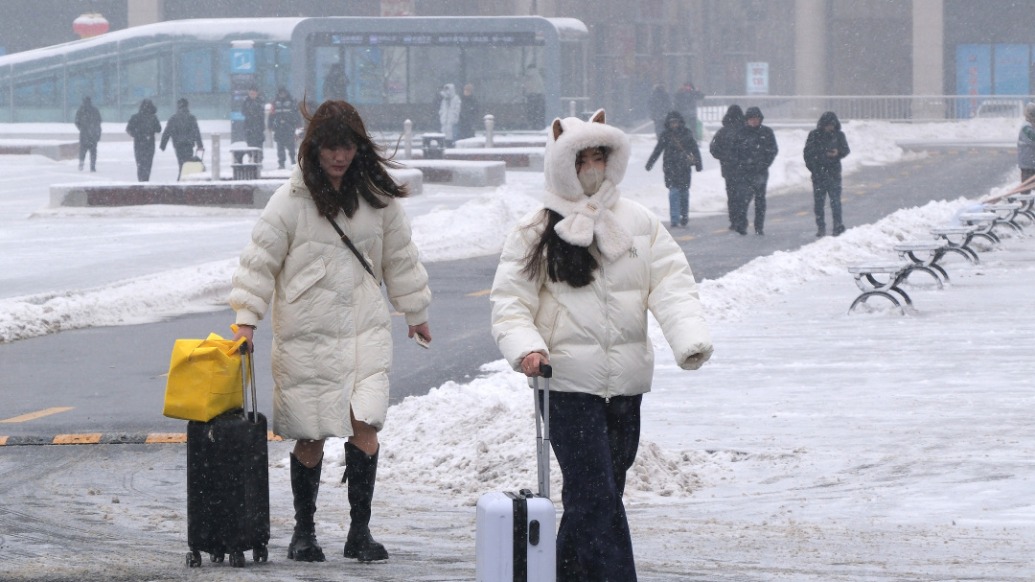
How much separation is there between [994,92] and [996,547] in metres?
59.4

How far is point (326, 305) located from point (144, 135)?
24.7 metres

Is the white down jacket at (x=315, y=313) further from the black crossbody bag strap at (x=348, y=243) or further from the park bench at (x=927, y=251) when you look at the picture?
the park bench at (x=927, y=251)

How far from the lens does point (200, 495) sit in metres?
5.71

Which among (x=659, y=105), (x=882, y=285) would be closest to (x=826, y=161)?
(x=882, y=285)

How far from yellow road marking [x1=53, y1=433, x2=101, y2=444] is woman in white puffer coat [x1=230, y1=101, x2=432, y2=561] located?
10.9 feet

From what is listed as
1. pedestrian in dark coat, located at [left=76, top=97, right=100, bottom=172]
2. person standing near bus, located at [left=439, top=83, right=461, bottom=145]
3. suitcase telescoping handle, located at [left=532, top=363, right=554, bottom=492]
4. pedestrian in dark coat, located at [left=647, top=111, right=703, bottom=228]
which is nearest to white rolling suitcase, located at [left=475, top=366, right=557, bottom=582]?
suitcase telescoping handle, located at [left=532, top=363, right=554, bottom=492]

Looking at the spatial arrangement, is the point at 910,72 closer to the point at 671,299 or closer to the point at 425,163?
the point at 425,163

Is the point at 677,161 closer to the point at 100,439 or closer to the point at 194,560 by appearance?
the point at 100,439

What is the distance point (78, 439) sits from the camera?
8945mm

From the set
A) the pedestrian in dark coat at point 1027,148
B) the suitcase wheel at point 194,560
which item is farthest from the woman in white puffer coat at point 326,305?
the pedestrian in dark coat at point 1027,148

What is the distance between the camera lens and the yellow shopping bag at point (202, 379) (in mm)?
5609

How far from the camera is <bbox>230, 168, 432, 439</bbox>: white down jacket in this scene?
573 centimetres

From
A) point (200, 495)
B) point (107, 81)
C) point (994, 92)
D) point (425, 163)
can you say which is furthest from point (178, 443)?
point (994, 92)

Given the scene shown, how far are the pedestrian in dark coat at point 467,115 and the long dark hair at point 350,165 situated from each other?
111 feet
